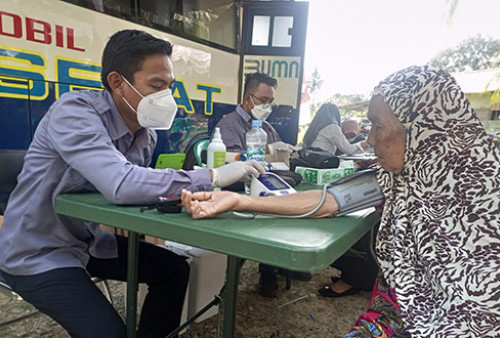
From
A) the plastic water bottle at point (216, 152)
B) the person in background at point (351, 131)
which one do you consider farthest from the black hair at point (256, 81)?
the person in background at point (351, 131)

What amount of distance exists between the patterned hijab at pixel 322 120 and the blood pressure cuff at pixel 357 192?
3.32 meters

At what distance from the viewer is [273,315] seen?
93.1 inches

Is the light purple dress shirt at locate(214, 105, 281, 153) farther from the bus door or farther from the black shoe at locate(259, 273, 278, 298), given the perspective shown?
the bus door

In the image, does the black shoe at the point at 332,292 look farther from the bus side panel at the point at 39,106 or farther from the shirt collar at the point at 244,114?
the bus side panel at the point at 39,106

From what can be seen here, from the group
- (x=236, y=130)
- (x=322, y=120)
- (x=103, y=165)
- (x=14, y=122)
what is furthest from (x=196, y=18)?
(x=103, y=165)

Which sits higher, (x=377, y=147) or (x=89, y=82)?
(x=89, y=82)

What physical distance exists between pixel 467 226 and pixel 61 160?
1.26 meters

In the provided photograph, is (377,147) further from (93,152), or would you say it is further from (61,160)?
(61,160)

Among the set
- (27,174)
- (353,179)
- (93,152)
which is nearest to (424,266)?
(353,179)

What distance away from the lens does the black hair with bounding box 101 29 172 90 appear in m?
1.31

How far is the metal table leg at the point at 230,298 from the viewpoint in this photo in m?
1.11

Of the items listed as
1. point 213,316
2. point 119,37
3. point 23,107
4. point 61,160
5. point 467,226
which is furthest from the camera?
point 213,316

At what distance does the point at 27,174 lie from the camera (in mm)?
1188

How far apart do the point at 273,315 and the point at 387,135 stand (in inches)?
68.3
